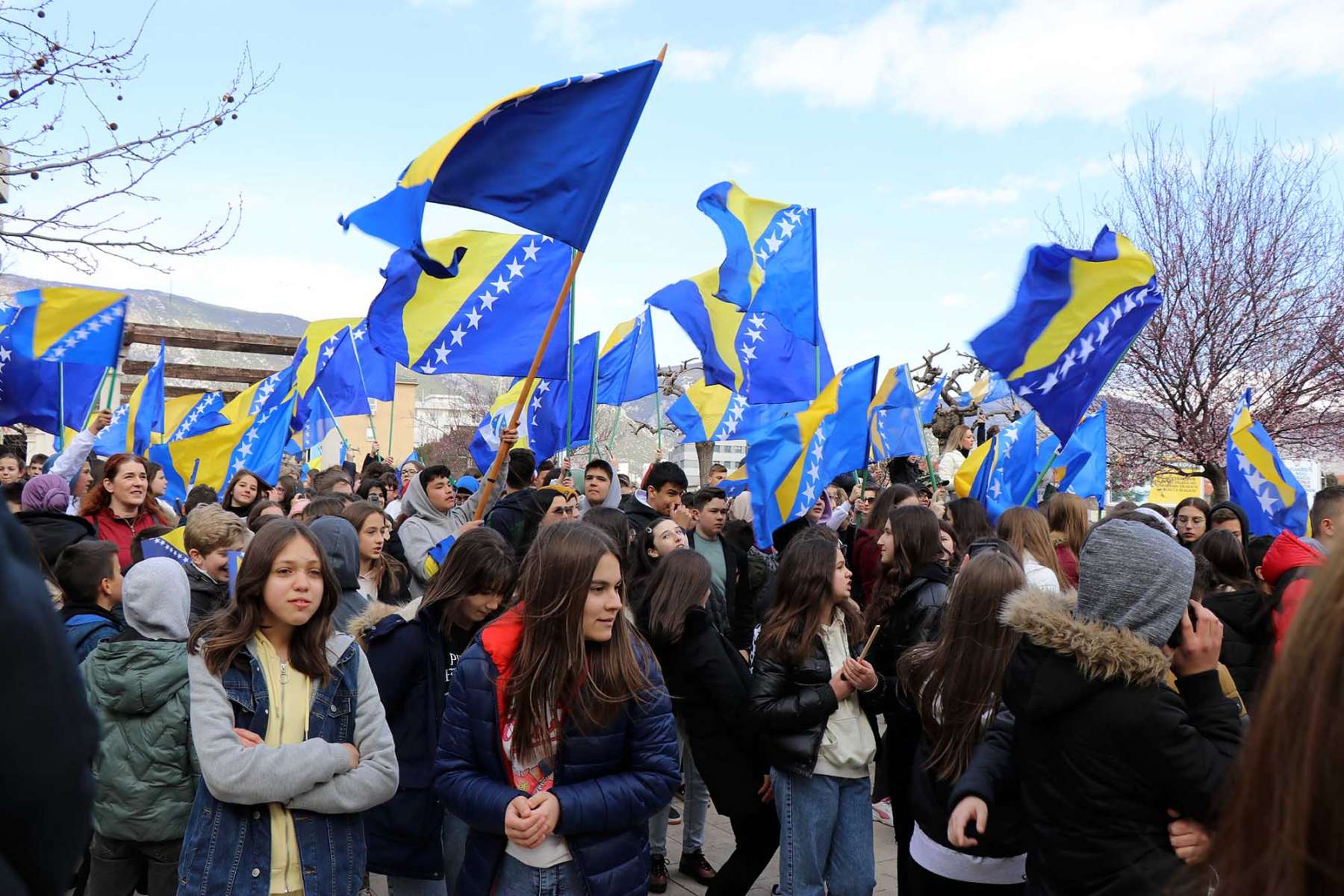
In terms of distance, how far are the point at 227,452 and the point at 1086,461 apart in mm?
8501

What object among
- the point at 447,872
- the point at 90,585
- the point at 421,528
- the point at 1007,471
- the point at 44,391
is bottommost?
the point at 447,872

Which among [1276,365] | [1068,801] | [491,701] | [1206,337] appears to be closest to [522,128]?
[491,701]

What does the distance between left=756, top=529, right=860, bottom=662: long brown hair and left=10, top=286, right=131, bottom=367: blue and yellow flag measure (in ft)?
28.3

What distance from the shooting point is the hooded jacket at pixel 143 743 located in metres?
3.64

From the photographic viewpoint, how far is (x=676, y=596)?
470 centimetres

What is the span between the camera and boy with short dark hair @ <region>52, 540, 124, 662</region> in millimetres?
4375

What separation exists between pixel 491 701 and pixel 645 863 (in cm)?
71

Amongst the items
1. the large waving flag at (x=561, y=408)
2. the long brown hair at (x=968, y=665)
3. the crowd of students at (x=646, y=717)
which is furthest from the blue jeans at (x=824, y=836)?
the large waving flag at (x=561, y=408)

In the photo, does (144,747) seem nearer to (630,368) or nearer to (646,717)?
(646,717)

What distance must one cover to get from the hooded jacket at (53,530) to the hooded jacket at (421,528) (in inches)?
73.8

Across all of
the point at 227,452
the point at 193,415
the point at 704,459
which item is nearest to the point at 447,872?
the point at 227,452

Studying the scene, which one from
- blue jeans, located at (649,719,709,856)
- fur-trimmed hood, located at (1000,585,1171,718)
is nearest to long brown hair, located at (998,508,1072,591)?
blue jeans, located at (649,719,709,856)

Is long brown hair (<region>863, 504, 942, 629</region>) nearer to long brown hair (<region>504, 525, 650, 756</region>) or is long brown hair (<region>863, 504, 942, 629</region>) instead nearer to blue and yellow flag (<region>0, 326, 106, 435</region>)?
long brown hair (<region>504, 525, 650, 756</region>)

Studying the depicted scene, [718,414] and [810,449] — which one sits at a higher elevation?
[718,414]
